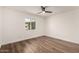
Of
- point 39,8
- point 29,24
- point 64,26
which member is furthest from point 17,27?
Answer: point 64,26

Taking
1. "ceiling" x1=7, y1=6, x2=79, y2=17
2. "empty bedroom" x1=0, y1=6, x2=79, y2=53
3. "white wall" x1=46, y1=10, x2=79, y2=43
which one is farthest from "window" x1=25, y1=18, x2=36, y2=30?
"white wall" x1=46, y1=10, x2=79, y2=43

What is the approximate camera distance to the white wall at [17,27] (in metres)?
1.59

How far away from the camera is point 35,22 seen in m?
1.82

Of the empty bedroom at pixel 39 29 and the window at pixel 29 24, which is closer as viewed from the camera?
the empty bedroom at pixel 39 29

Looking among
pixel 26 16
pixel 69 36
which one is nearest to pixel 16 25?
pixel 26 16

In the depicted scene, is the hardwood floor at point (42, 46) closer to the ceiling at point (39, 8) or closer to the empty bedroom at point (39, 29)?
the empty bedroom at point (39, 29)

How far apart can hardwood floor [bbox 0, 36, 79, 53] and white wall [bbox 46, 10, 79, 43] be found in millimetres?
117

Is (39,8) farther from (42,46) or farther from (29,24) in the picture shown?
(42,46)

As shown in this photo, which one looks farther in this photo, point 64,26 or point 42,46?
point 64,26

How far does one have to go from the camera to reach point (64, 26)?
188 centimetres

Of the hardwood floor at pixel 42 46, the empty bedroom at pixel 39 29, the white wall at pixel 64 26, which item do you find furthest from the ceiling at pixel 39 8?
the hardwood floor at pixel 42 46

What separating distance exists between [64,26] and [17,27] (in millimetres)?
935
